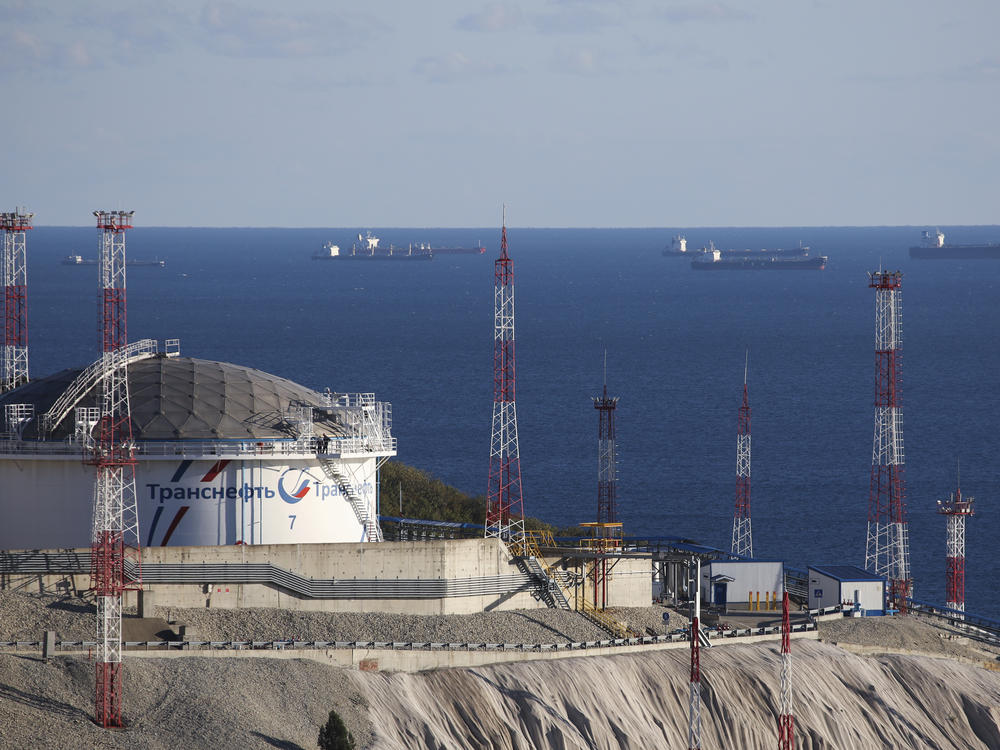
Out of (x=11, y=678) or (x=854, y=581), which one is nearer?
(x=11, y=678)

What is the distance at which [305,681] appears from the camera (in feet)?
143

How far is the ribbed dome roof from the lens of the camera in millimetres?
52281

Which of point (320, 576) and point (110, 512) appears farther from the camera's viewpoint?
point (320, 576)

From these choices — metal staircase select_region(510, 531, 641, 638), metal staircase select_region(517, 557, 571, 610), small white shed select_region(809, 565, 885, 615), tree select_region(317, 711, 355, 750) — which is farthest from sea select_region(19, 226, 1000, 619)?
tree select_region(317, 711, 355, 750)

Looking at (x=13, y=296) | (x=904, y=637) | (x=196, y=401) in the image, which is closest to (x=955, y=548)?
(x=904, y=637)

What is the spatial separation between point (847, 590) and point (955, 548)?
27.1 feet

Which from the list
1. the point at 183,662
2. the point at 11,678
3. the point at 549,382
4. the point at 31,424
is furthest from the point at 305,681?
the point at 549,382

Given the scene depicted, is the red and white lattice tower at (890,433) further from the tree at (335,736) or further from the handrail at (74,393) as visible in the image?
the tree at (335,736)

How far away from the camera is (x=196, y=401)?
53.7m

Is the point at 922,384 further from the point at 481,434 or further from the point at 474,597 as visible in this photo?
the point at 474,597

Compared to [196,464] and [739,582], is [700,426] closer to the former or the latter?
[739,582]

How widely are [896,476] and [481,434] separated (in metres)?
65.8

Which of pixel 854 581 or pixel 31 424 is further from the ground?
pixel 31 424

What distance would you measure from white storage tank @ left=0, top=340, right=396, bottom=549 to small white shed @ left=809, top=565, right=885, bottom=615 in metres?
18.0
